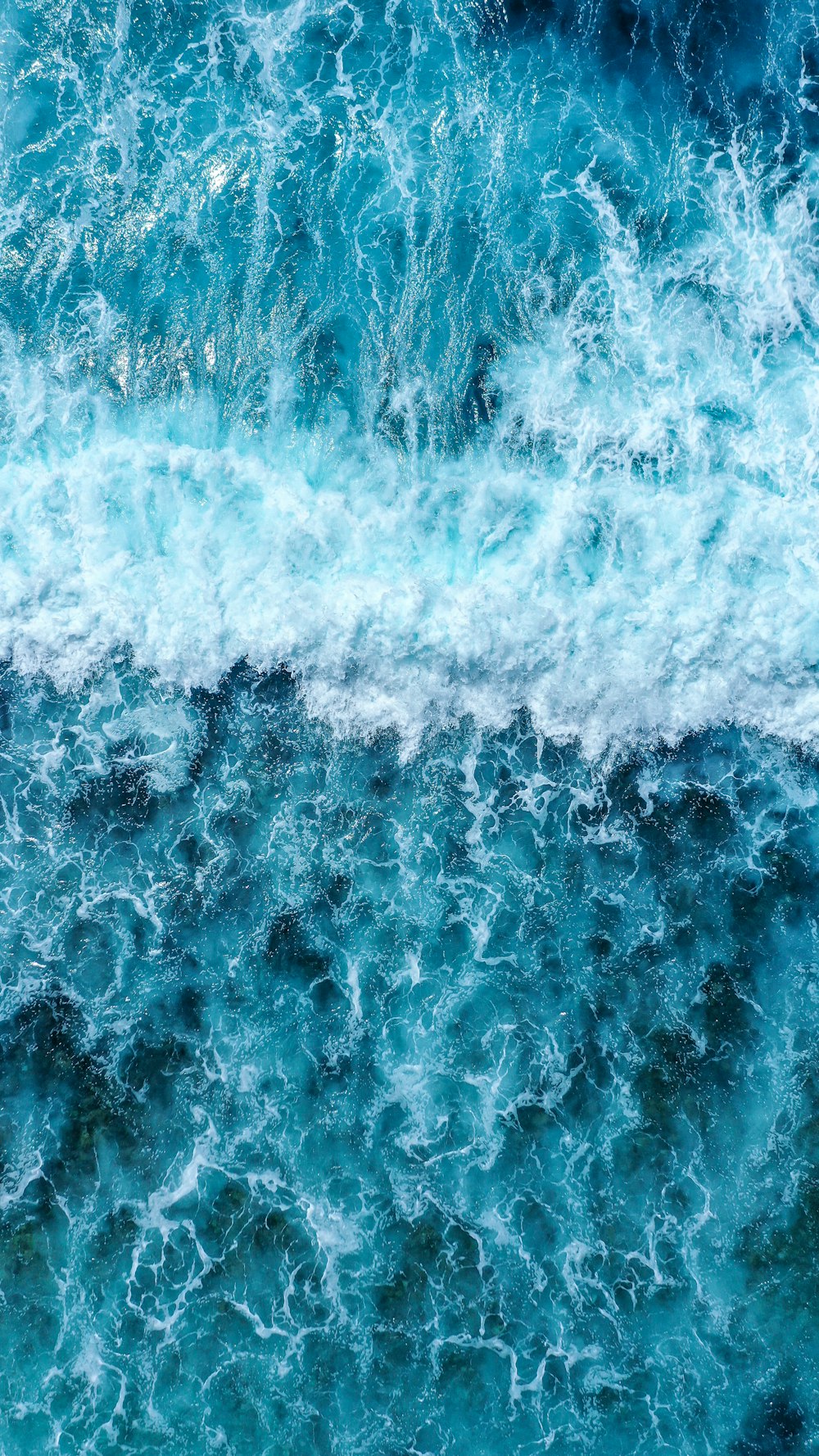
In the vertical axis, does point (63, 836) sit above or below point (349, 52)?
below

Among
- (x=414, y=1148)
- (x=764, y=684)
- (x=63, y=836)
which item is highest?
(x=764, y=684)

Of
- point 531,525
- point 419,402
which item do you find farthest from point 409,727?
point 419,402

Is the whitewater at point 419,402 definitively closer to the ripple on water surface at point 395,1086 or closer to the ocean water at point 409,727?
the ocean water at point 409,727

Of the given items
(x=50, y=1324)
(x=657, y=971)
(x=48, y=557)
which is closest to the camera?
(x=50, y=1324)

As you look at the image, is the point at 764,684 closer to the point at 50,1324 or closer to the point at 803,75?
the point at 803,75

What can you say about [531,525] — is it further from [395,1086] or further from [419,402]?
[395,1086]

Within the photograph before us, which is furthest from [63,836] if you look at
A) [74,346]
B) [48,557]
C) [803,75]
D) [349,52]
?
[803,75]

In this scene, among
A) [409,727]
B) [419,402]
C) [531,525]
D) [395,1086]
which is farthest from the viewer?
[419,402]

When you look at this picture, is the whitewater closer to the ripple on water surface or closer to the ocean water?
the ocean water

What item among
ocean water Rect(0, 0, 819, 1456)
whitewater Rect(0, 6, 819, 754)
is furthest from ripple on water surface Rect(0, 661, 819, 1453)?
whitewater Rect(0, 6, 819, 754)
